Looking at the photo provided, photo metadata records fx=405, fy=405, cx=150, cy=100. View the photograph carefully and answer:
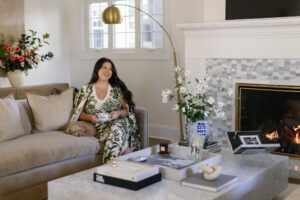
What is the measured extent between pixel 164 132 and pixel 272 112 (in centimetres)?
177

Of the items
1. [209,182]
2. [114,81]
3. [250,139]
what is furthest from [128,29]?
[209,182]

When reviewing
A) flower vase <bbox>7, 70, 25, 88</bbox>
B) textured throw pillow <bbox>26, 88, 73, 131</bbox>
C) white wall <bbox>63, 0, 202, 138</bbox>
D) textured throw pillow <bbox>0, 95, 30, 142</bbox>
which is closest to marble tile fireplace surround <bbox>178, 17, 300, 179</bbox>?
white wall <bbox>63, 0, 202, 138</bbox>

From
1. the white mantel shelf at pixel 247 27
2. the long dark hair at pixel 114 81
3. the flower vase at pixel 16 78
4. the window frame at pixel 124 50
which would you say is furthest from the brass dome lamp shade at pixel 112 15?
the flower vase at pixel 16 78

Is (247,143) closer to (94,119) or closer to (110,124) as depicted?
(110,124)

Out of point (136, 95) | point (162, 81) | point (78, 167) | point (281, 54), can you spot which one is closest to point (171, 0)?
point (162, 81)

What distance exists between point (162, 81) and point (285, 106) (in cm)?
190

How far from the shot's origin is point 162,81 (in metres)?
A: 5.50

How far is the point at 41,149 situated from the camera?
320 centimetres

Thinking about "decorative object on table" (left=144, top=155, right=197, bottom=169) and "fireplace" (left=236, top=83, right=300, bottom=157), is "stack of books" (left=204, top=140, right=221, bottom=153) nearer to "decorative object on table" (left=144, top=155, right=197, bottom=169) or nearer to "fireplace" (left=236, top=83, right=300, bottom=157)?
"decorative object on table" (left=144, top=155, right=197, bottom=169)

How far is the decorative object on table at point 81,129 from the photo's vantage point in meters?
3.66

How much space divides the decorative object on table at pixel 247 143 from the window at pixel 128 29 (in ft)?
8.44

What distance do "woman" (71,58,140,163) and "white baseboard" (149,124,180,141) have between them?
1464 millimetres

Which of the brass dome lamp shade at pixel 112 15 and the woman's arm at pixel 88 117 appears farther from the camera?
the brass dome lamp shade at pixel 112 15

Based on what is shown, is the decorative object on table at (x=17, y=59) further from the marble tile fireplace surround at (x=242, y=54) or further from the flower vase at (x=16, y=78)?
the marble tile fireplace surround at (x=242, y=54)
